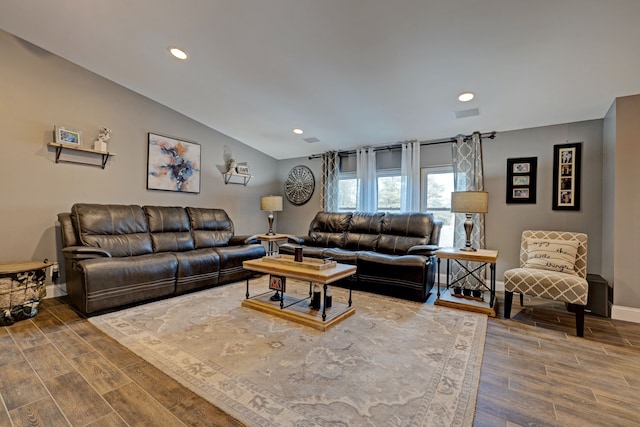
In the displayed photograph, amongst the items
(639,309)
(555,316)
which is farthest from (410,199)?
(639,309)

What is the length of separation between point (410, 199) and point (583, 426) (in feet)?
11.3

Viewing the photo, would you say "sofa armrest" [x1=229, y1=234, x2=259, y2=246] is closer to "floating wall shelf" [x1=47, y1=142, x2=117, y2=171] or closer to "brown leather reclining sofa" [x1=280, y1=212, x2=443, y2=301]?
"brown leather reclining sofa" [x1=280, y1=212, x2=443, y2=301]

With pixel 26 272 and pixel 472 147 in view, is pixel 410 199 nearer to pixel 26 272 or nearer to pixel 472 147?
pixel 472 147

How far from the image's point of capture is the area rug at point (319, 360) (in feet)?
5.10

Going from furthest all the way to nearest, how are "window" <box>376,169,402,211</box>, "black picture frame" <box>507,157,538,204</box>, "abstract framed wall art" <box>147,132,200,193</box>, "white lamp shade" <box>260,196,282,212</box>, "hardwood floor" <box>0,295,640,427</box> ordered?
"white lamp shade" <box>260,196,282,212</box> → "window" <box>376,169,402,211</box> → "abstract framed wall art" <box>147,132,200,193</box> → "black picture frame" <box>507,157,538,204</box> → "hardwood floor" <box>0,295,640,427</box>

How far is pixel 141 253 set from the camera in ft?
12.0

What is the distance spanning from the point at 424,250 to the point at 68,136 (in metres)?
4.58

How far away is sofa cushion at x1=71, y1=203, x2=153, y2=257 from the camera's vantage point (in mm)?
3286

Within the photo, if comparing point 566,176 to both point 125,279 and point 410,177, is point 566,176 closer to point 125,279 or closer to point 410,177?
point 410,177

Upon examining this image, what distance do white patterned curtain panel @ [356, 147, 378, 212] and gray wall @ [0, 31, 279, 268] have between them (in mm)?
3046

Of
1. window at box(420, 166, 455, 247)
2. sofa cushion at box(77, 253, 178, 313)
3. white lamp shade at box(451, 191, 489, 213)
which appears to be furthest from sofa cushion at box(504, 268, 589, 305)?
sofa cushion at box(77, 253, 178, 313)

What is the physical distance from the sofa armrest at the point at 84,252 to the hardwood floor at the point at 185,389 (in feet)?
2.10

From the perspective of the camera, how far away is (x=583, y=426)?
145 centimetres

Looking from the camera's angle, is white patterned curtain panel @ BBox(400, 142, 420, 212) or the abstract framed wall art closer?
the abstract framed wall art
